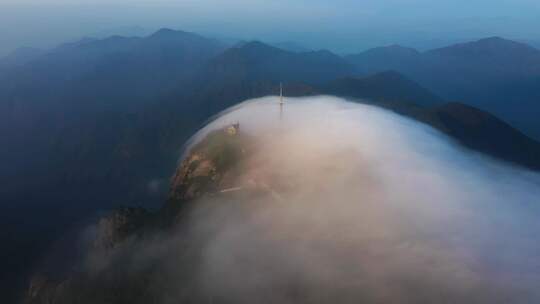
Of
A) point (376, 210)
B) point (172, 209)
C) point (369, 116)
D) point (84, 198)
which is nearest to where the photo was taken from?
point (376, 210)

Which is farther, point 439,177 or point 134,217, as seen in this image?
point 134,217

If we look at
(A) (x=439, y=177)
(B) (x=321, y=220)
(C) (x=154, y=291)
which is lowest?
(C) (x=154, y=291)

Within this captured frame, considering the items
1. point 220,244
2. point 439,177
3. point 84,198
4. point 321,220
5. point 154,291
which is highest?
point 439,177

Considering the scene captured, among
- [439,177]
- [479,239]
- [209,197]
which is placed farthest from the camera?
[209,197]

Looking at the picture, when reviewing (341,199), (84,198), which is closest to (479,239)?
(341,199)

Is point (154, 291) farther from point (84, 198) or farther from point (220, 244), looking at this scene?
point (84, 198)

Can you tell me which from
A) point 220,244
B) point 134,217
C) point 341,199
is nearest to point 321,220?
point 341,199

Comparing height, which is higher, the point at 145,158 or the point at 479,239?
the point at 479,239

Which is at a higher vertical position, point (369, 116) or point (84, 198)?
point (369, 116)

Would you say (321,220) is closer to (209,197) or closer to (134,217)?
(209,197)

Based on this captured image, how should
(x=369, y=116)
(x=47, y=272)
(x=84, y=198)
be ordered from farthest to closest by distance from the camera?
1. (x=84, y=198)
2. (x=369, y=116)
3. (x=47, y=272)
